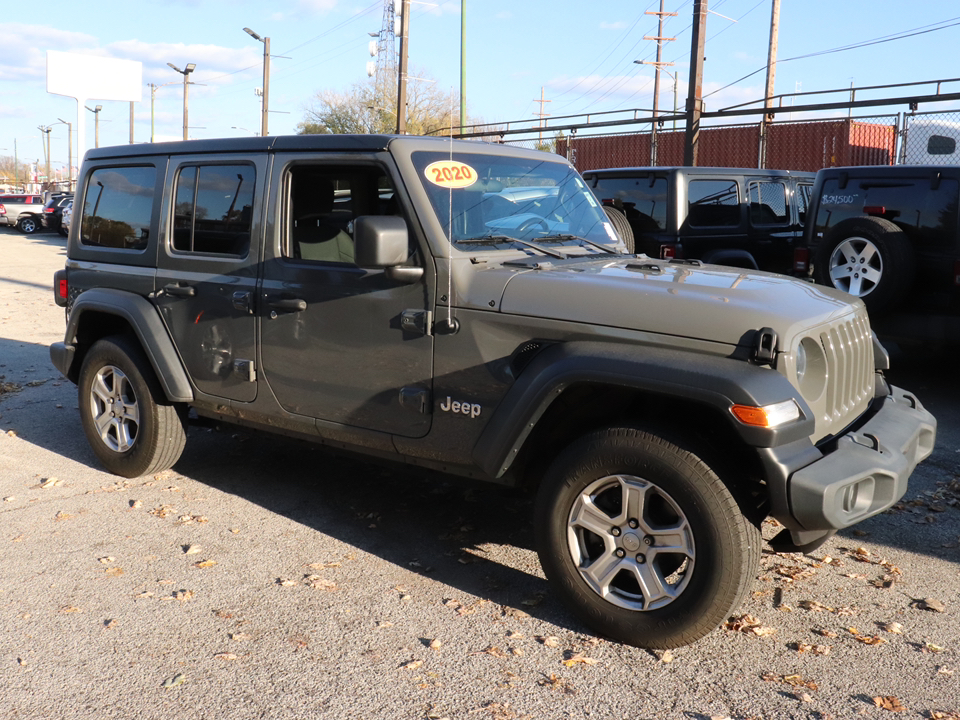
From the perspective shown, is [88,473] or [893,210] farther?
[893,210]

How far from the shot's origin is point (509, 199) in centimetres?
454

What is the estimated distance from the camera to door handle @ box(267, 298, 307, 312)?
4438 mm

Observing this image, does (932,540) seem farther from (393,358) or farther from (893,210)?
(893,210)

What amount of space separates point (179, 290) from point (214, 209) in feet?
1.57

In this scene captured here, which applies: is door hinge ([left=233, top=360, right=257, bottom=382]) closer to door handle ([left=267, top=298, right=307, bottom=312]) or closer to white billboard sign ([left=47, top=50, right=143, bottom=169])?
door handle ([left=267, top=298, right=307, bottom=312])

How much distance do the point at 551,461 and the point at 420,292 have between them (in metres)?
0.94

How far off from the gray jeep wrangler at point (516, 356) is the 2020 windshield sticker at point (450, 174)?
0.02 m

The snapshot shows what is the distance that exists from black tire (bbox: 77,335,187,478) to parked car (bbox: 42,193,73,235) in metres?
31.3

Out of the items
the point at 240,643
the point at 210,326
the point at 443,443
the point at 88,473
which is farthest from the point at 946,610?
the point at 88,473

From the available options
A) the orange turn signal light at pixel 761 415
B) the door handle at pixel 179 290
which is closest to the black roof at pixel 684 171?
the door handle at pixel 179 290

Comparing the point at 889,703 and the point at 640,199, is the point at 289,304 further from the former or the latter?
the point at 640,199

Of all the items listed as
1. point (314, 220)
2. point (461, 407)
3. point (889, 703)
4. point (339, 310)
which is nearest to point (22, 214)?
point (314, 220)

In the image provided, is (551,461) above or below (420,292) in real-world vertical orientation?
below

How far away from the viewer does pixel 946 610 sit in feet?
12.8
